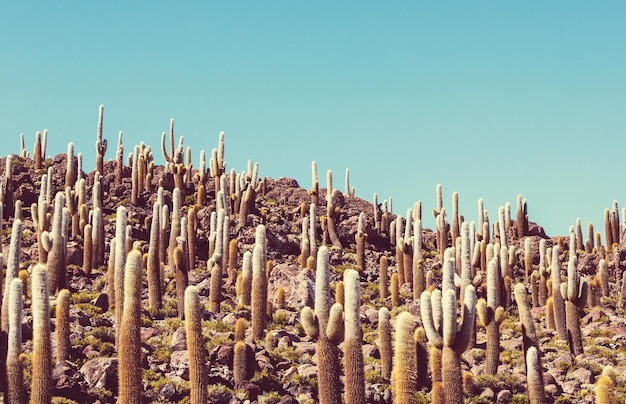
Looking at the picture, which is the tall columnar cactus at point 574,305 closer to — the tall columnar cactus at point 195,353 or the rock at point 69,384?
the tall columnar cactus at point 195,353

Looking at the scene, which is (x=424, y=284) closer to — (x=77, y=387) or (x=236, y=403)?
(x=236, y=403)

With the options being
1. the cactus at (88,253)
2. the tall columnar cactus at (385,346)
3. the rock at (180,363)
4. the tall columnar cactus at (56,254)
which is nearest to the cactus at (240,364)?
the rock at (180,363)

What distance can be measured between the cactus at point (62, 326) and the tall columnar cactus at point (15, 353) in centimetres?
248

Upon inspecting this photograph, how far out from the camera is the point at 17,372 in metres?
15.5

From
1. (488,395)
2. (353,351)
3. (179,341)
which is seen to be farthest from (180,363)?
(488,395)

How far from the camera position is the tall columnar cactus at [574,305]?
→ 72.4 feet

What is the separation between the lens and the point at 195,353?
606 inches

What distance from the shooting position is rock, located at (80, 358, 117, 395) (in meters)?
17.2

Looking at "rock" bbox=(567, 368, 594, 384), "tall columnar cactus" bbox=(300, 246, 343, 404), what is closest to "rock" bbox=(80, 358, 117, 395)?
"tall columnar cactus" bbox=(300, 246, 343, 404)

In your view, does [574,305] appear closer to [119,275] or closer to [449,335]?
[449,335]

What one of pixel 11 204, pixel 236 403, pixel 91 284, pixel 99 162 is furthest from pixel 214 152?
pixel 236 403

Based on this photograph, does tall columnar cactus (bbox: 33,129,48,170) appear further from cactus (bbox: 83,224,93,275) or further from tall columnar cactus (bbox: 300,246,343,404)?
tall columnar cactus (bbox: 300,246,343,404)

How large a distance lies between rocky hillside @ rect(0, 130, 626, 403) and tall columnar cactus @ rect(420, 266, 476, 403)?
112 millimetres

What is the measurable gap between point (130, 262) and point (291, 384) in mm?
5642
